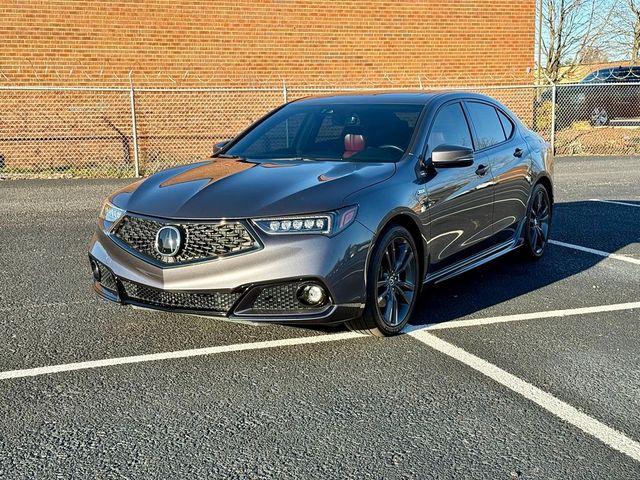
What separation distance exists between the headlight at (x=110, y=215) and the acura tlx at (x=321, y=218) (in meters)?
0.01

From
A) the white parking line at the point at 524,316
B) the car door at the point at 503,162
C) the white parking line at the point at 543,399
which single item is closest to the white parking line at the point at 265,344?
the white parking line at the point at 524,316

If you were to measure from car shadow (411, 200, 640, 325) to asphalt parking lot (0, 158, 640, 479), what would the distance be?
0.04 metres

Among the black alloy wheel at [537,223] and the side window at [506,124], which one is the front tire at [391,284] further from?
the black alloy wheel at [537,223]

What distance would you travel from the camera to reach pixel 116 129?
1611cm

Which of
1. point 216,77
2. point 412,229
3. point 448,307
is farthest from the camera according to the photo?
point 216,77

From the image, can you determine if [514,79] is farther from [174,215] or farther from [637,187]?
[174,215]

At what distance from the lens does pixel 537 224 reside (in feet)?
24.2

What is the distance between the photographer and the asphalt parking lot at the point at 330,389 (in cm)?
330

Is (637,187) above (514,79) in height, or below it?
below

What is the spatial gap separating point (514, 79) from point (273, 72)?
593cm

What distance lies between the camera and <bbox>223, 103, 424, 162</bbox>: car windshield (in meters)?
5.56

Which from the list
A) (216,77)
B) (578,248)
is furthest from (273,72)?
(578,248)

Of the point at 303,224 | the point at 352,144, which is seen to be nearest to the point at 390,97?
the point at 352,144

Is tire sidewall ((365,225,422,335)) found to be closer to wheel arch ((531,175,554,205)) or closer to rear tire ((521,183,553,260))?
rear tire ((521,183,553,260))
